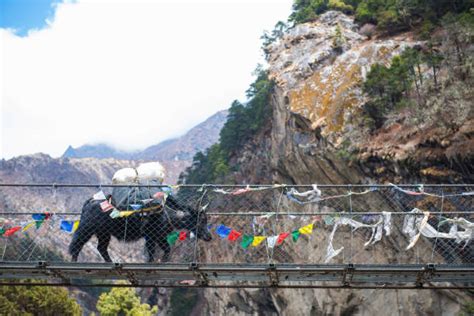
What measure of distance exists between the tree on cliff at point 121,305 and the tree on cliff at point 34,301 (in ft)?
13.2

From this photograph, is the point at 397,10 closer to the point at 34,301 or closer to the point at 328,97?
the point at 328,97

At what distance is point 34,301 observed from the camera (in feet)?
71.7

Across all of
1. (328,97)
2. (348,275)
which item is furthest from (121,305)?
(348,275)

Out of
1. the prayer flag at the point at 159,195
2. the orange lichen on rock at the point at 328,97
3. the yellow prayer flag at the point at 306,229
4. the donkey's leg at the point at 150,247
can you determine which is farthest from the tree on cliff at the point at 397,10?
the donkey's leg at the point at 150,247

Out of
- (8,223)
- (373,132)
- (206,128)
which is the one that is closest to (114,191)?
(8,223)

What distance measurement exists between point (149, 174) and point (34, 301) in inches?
588

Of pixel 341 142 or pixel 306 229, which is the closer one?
pixel 306 229

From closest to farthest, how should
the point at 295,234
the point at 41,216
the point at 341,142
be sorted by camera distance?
the point at 295,234, the point at 41,216, the point at 341,142

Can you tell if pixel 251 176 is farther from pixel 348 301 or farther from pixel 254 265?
pixel 254 265

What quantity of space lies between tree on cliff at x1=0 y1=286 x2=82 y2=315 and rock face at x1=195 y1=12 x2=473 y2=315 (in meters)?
8.15

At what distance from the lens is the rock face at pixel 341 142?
1655 centimetres

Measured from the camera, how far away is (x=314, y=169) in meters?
21.2

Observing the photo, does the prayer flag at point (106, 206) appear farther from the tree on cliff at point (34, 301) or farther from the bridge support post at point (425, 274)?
the tree on cliff at point (34, 301)

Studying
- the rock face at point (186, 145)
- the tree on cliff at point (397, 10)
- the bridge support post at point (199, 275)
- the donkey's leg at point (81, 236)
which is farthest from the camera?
the rock face at point (186, 145)
